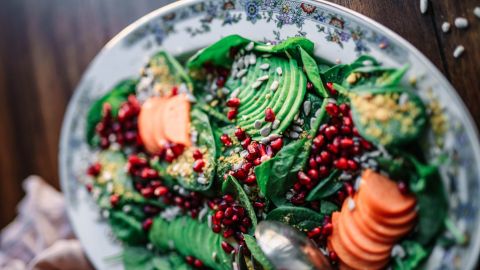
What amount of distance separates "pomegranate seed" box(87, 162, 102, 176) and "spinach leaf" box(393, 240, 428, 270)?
1.22 m

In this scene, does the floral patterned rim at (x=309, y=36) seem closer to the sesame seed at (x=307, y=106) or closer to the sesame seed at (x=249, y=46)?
the sesame seed at (x=249, y=46)

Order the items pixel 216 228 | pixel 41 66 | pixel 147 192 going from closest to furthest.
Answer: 1. pixel 216 228
2. pixel 147 192
3. pixel 41 66

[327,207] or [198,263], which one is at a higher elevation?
[327,207]

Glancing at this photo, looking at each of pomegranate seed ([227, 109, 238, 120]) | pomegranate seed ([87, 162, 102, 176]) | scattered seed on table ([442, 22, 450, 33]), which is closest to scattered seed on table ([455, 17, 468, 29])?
scattered seed on table ([442, 22, 450, 33])

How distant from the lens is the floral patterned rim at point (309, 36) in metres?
1.47

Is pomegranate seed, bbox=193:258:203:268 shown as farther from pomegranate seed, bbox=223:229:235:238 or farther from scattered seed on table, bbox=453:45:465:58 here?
scattered seed on table, bbox=453:45:465:58

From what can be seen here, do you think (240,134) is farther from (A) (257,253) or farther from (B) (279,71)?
(A) (257,253)

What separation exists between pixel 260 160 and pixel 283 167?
95 millimetres

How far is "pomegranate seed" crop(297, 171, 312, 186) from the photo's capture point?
172 cm

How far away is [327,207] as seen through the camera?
5.65 feet

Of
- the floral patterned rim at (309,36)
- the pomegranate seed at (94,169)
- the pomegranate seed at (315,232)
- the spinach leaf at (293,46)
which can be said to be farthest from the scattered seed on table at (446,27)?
the pomegranate seed at (94,169)

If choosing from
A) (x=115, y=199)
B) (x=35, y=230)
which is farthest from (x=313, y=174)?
(x=35, y=230)

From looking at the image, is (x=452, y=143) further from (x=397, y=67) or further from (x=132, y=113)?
(x=132, y=113)

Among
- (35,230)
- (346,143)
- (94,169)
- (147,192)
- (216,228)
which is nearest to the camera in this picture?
(346,143)
